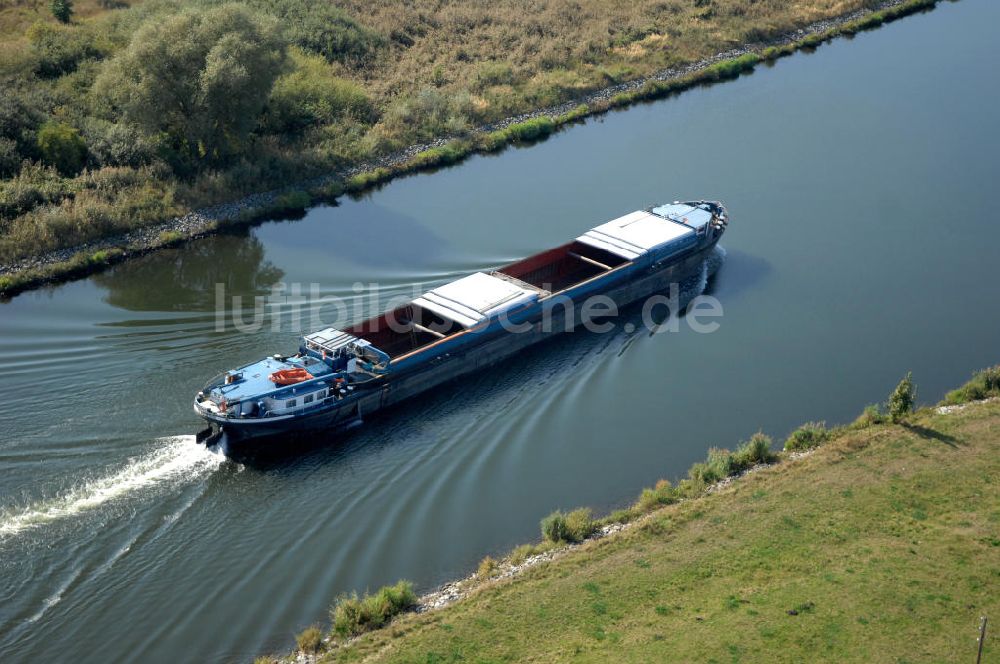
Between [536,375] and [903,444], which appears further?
[536,375]

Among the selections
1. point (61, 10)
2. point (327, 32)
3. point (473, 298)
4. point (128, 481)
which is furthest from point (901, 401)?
point (61, 10)

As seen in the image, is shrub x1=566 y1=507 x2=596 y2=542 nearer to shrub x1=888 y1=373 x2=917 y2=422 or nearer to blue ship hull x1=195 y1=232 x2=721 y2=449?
blue ship hull x1=195 y1=232 x2=721 y2=449

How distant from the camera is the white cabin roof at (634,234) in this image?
47.4 meters

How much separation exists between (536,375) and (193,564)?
1653 cm

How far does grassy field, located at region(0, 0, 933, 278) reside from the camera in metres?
55.2

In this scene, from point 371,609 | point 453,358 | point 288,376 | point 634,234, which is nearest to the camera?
point 371,609

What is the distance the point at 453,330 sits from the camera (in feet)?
142

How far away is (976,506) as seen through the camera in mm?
32344

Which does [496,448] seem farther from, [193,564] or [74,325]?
[74,325]

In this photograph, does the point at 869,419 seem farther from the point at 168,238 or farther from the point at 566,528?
the point at 168,238

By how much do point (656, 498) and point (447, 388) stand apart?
11.2m

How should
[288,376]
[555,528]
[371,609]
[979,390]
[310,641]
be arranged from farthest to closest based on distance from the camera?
[979,390] → [288,376] → [555,528] → [371,609] → [310,641]

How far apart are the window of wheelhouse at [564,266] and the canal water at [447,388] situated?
2.87m

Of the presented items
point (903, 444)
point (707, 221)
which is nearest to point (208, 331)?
point (707, 221)
